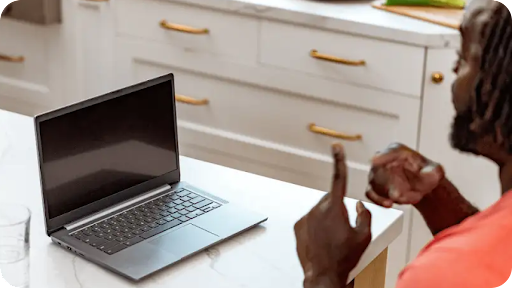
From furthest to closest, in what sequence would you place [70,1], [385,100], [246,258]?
1. [70,1]
2. [385,100]
3. [246,258]

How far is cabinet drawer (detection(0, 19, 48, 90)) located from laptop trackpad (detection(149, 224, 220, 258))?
1.62 metres

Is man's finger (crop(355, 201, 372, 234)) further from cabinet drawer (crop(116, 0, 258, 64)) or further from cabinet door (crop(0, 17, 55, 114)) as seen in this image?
cabinet door (crop(0, 17, 55, 114))

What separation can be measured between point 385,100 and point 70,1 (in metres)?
1.12

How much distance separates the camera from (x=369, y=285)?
123 cm

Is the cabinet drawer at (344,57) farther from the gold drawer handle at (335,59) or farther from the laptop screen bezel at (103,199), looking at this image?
the laptop screen bezel at (103,199)

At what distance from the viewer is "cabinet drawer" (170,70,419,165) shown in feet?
6.67

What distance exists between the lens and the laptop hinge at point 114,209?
1188mm

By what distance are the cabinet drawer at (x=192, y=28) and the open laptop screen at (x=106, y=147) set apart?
0.90 meters

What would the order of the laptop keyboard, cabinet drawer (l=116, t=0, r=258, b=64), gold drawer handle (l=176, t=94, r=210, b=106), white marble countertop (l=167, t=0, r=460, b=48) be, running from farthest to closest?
gold drawer handle (l=176, t=94, r=210, b=106) < cabinet drawer (l=116, t=0, r=258, b=64) < white marble countertop (l=167, t=0, r=460, b=48) < the laptop keyboard

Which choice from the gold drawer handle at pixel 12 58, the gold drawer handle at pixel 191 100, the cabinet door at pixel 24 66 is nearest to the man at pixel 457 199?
the gold drawer handle at pixel 191 100

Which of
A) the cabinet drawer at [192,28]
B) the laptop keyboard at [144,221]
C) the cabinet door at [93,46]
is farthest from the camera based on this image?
the cabinet door at [93,46]

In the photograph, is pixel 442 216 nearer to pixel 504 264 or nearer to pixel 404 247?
pixel 504 264

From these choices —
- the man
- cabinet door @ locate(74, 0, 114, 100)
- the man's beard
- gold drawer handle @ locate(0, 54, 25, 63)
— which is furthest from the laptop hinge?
gold drawer handle @ locate(0, 54, 25, 63)

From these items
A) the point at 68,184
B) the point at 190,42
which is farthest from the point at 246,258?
the point at 190,42
